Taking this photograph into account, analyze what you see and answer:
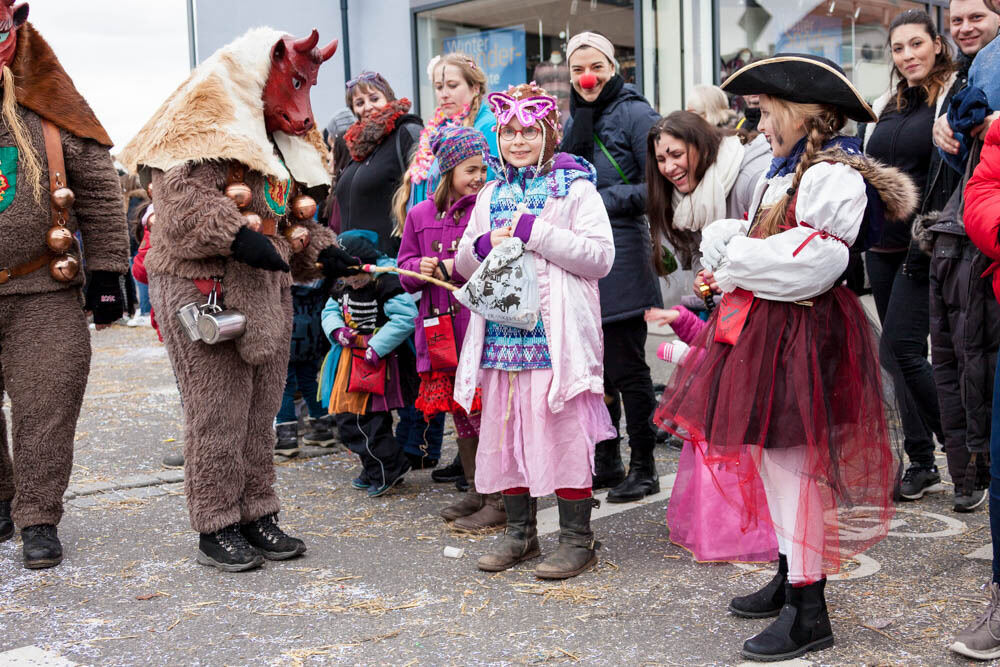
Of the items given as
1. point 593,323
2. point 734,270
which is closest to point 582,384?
point 593,323

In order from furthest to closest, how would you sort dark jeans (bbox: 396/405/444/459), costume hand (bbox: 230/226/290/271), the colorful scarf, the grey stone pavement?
the colorful scarf → dark jeans (bbox: 396/405/444/459) → costume hand (bbox: 230/226/290/271) → the grey stone pavement

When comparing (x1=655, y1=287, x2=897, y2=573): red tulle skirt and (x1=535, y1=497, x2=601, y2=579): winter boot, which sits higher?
(x1=655, y1=287, x2=897, y2=573): red tulle skirt

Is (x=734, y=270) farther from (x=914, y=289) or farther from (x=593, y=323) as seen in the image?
(x=914, y=289)

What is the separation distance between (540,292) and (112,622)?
1.97m

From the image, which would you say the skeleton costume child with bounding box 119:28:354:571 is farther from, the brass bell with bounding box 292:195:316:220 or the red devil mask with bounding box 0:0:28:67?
the red devil mask with bounding box 0:0:28:67

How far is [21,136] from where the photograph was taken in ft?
14.3

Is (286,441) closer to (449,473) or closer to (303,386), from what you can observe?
(303,386)

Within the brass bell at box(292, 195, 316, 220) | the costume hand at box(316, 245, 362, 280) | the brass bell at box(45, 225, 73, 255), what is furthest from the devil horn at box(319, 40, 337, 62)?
the brass bell at box(45, 225, 73, 255)

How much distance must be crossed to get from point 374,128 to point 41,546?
9.59ft

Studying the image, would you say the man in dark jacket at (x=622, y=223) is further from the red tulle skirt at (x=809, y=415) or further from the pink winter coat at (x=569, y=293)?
the red tulle skirt at (x=809, y=415)

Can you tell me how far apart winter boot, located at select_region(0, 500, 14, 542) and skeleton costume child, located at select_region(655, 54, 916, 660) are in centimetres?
313

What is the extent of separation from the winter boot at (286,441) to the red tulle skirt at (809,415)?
3.40 metres

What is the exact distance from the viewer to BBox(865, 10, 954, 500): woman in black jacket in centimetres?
486

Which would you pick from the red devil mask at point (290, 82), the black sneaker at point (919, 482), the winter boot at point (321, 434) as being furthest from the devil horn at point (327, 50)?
the black sneaker at point (919, 482)
